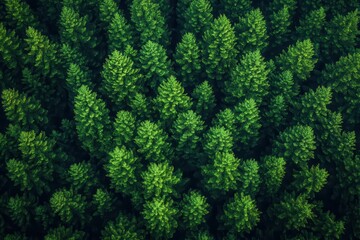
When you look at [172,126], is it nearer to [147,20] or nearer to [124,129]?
[124,129]

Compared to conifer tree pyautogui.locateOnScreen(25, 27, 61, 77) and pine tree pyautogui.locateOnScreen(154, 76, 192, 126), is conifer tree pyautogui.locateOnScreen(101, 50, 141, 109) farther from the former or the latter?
conifer tree pyautogui.locateOnScreen(25, 27, 61, 77)

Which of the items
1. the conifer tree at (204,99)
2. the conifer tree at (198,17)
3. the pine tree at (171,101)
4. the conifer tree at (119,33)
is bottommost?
the pine tree at (171,101)

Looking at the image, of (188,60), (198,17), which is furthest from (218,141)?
(198,17)

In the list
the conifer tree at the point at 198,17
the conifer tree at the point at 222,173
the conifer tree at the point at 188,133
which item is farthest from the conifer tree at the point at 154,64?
the conifer tree at the point at 222,173

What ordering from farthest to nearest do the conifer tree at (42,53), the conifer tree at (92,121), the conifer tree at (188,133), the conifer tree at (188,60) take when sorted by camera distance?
the conifer tree at (188,60)
the conifer tree at (188,133)
the conifer tree at (42,53)
the conifer tree at (92,121)

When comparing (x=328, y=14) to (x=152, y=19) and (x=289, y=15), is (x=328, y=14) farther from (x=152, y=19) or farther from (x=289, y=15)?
(x=152, y=19)

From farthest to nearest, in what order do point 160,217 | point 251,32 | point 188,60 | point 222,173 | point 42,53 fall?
point 251,32 → point 188,60 → point 42,53 → point 222,173 → point 160,217

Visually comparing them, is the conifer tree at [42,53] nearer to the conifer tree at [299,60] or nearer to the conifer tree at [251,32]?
the conifer tree at [251,32]
